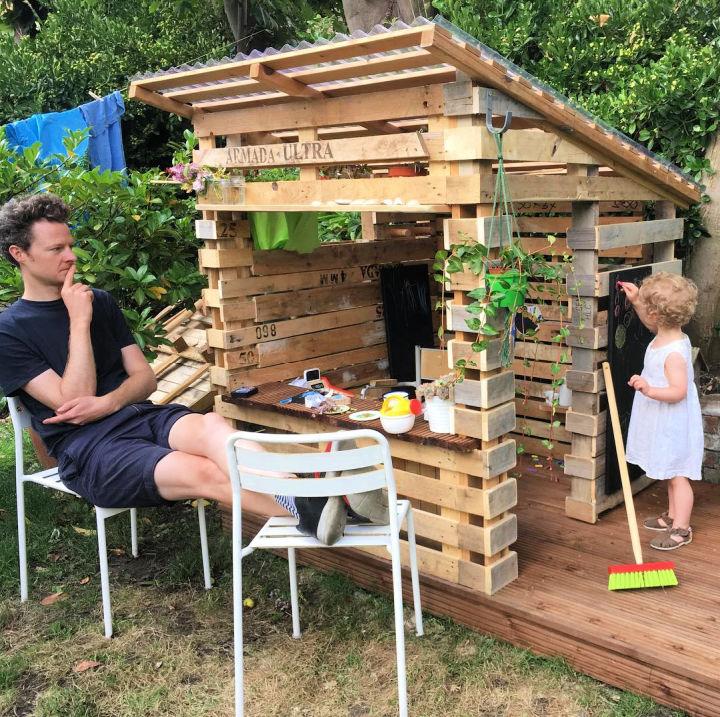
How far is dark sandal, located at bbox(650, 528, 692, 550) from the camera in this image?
3.98 meters

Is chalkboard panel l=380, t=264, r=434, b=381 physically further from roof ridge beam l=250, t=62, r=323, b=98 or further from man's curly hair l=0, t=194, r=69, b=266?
man's curly hair l=0, t=194, r=69, b=266

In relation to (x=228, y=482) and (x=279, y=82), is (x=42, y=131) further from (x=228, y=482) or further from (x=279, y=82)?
(x=228, y=482)

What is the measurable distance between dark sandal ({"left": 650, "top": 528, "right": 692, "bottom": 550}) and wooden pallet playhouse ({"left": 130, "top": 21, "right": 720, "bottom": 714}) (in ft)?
1.34

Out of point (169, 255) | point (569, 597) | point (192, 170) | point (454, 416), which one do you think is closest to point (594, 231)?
point (454, 416)

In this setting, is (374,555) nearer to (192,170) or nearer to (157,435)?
(157,435)

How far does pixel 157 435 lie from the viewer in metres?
3.78

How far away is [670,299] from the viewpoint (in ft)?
12.4

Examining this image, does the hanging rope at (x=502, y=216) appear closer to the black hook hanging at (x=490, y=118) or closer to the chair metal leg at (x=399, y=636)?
the black hook hanging at (x=490, y=118)

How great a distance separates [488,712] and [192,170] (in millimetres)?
3217

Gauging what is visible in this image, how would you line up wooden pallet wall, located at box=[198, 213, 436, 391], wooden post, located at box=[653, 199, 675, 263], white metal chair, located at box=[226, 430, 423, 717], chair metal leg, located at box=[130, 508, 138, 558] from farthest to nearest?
wooden post, located at box=[653, 199, 675, 263] < wooden pallet wall, located at box=[198, 213, 436, 391] < chair metal leg, located at box=[130, 508, 138, 558] < white metal chair, located at box=[226, 430, 423, 717]

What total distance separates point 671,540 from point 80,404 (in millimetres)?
3051

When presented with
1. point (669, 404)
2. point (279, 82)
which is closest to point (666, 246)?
point (669, 404)

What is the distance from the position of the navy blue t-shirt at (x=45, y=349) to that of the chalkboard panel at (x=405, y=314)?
2321mm

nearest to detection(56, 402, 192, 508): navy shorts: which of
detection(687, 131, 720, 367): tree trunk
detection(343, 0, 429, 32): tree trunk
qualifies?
detection(687, 131, 720, 367): tree trunk
